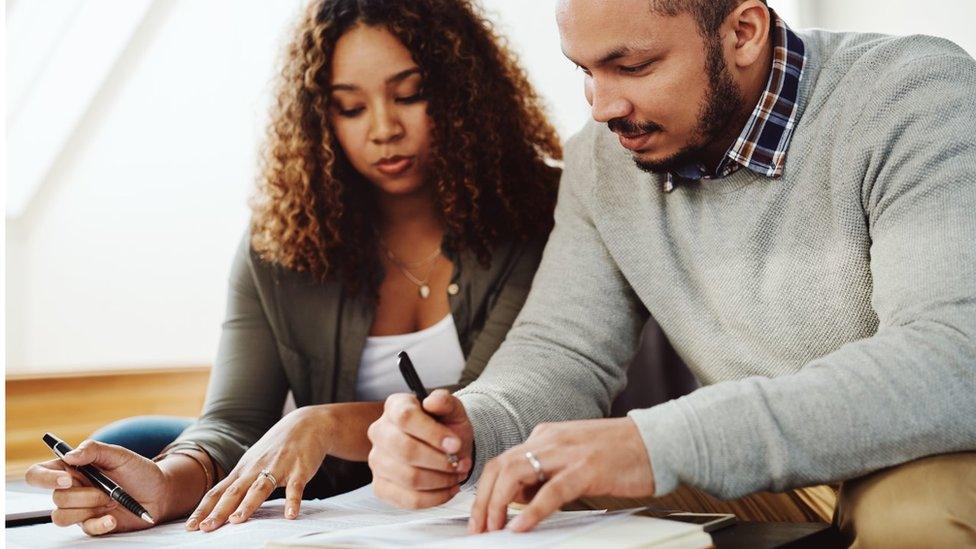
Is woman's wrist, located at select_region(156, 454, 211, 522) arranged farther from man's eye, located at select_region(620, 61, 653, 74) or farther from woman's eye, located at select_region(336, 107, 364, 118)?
man's eye, located at select_region(620, 61, 653, 74)

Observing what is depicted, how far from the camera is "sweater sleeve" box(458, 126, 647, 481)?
1.30m

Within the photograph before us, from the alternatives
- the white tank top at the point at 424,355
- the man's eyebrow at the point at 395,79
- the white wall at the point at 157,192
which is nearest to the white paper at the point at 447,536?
the white tank top at the point at 424,355

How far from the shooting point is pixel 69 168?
282 centimetres

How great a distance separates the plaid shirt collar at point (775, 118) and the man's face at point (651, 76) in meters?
0.05

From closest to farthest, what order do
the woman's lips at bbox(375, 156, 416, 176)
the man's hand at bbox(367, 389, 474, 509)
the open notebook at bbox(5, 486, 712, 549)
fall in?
1. the open notebook at bbox(5, 486, 712, 549)
2. the man's hand at bbox(367, 389, 474, 509)
3. the woman's lips at bbox(375, 156, 416, 176)

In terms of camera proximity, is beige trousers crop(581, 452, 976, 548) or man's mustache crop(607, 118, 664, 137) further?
man's mustache crop(607, 118, 664, 137)

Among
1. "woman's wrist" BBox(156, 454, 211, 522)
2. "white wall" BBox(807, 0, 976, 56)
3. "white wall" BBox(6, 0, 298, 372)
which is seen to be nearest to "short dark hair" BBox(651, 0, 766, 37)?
"woman's wrist" BBox(156, 454, 211, 522)

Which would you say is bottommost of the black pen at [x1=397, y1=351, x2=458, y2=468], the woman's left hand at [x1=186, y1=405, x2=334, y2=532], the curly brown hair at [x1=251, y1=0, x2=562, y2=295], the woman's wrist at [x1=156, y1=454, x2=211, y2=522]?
the woman's wrist at [x1=156, y1=454, x2=211, y2=522]

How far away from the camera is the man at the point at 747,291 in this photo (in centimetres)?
89

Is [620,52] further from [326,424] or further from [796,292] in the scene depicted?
[326,424]

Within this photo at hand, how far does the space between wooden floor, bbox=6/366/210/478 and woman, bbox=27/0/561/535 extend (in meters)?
1.11

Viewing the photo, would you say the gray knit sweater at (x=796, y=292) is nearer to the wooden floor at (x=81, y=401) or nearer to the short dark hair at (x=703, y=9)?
the short dark hair at (x=703, y=9)

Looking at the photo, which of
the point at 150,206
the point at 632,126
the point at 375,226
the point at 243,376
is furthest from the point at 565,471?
the point at 150,206

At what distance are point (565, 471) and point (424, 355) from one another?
2.83 feet
